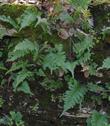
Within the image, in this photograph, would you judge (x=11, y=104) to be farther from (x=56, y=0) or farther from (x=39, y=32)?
(x=56, y=0)

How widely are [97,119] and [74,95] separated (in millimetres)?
469

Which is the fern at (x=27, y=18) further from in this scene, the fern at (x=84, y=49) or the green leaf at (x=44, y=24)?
the fern at (x=84, y=49)

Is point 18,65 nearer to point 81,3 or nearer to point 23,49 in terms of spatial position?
point 23,49

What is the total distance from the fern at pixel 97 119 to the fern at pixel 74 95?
1.00 feet

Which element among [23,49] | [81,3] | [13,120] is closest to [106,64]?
[81,3]

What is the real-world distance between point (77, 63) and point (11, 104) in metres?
1.17

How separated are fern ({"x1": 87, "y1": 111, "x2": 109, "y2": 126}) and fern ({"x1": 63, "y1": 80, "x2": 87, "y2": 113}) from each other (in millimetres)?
305

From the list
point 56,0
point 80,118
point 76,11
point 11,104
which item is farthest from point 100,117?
point 56,0

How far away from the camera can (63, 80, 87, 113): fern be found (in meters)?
5.37

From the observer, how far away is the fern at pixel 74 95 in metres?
5.37

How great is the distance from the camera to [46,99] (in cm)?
575

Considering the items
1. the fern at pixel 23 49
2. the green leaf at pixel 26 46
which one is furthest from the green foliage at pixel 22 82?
the green leaf at pixel 26 46

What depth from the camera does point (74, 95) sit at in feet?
17.8

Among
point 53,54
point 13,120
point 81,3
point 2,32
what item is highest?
point 81,3
